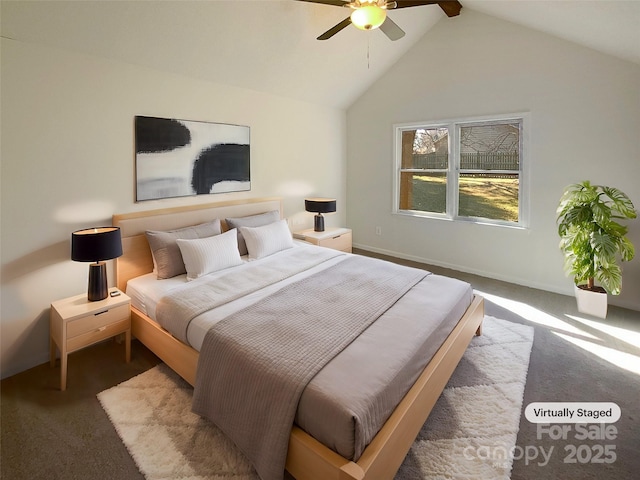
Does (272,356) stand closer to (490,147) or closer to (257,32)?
(257,32)

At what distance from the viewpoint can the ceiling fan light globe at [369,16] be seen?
7.57 ft

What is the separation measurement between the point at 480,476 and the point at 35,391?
2.79m

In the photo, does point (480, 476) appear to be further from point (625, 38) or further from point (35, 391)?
point (625, 38)

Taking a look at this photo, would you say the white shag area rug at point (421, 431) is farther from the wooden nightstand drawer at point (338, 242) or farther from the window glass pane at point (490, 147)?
the window glass pane at point (490, 147)

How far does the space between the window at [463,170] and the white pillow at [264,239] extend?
230cm

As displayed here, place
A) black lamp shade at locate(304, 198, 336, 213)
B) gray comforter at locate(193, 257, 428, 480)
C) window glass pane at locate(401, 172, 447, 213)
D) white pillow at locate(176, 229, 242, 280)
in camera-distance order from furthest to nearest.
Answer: window glass pane at locate(401, 172, 447, 213), black lamp shade at locate(304, 198, 336, 213), white pillow at locate(176, 229, 242, 280), gray comforter at locate(193, 257, 428, 480)

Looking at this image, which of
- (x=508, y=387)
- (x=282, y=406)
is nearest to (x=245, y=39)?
(x=282, y=406)

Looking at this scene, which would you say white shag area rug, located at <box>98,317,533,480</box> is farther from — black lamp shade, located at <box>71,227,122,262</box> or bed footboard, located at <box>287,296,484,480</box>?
black lamp shade, located at <box>71,227,122,262</box>

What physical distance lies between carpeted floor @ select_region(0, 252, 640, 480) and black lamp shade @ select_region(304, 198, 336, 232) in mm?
2339

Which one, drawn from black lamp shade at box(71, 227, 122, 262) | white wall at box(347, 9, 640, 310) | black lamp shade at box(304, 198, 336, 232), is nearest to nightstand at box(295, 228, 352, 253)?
black lamp shade at box(304, 198, 336, 232)

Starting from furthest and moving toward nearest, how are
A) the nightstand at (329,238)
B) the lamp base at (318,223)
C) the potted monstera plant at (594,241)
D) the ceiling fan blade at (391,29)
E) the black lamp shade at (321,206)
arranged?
the lamp base at (318,223)
the black lamp shade at (321,206)
the nightstand at (329,238)
the potted monstera plant at (594,241)
the ceiling fan blade at (391,29)

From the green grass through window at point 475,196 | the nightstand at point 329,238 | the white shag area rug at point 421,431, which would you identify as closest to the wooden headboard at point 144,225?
the white shag area rug at point 421,431

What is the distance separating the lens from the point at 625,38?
279cm

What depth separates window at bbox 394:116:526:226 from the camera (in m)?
4.17
